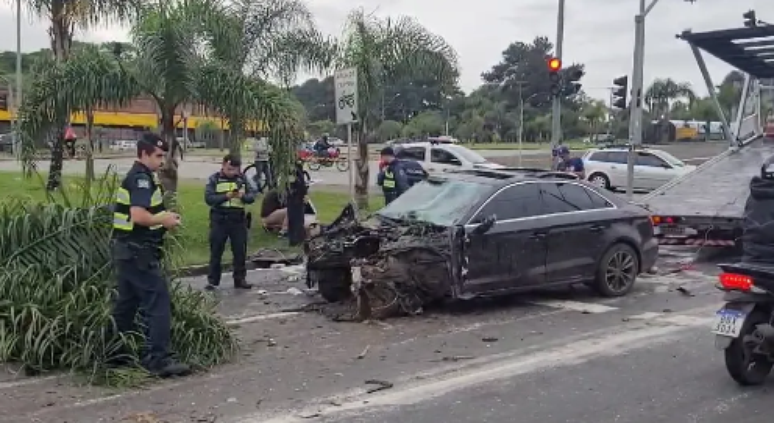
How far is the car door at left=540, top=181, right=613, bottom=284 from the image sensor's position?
394 inches

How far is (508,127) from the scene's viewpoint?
280 ft

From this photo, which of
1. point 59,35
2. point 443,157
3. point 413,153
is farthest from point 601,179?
point 59,35

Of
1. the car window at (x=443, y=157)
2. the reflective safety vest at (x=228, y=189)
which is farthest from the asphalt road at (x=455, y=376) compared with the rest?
the car window at (x=443, y=157)

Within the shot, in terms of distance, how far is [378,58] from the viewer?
1830 centimetres

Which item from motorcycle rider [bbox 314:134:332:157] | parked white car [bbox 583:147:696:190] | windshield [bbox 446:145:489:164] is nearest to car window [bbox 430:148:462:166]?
windshield [bbox 446:145:489:164]

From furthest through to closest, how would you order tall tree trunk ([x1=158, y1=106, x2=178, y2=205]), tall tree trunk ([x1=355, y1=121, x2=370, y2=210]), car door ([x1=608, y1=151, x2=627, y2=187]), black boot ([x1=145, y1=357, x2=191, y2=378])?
1. car door ([x1=608, y1=151, x2=627, y2=187])
2. tall tree trunk ([x1=355, y1=121, x2=370, y2=210])
3. tall tree trunk ([x1=158, y1=106, x2=178, y2=205])
4. black boot ([x1=145, y1=357, x2=191, y2=378])

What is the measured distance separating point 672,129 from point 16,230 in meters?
69.1

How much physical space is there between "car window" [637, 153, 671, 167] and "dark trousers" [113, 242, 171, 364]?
21.6 metres

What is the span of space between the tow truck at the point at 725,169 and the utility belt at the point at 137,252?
825 cm

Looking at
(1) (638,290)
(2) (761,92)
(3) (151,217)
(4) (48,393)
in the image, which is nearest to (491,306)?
(1) (638,290)

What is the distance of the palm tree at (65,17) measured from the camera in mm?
15500

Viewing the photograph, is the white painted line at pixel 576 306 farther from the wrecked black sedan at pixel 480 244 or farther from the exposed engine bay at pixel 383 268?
the exposed engine bay at pixel 383 268

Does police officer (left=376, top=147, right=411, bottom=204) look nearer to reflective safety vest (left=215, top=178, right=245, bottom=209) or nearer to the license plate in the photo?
reflective safety vest (left=215, top=178, right=245, bottom=209)

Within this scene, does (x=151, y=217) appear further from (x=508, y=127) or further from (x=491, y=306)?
(x=508, y=127)
